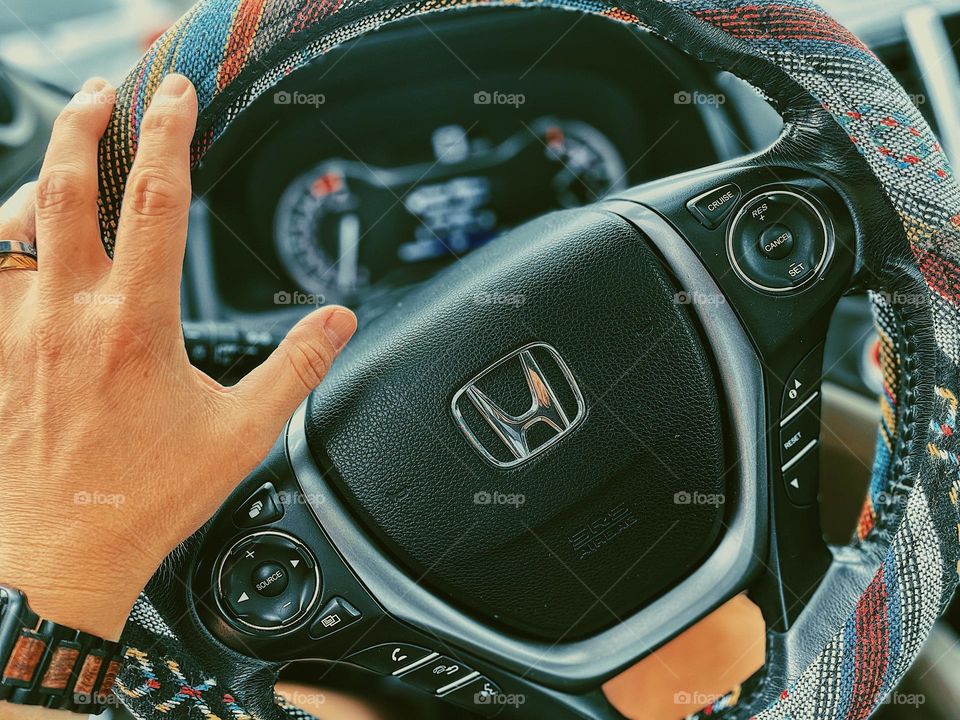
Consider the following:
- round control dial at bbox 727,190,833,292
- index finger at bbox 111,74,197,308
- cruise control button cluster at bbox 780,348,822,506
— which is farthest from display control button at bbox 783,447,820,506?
index finger at bbox 111,74,197,308

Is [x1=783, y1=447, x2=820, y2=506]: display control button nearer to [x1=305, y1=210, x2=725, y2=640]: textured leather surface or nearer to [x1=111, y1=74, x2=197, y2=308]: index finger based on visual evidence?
[x1=305, y1=210, x2=725, y2=640]: textured leather surface

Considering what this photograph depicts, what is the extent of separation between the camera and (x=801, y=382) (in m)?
0.81

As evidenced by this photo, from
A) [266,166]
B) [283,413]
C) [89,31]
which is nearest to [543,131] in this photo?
[266,166]

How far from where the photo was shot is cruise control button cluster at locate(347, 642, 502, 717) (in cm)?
79

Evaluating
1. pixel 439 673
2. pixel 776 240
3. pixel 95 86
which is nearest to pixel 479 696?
pixel 439 673

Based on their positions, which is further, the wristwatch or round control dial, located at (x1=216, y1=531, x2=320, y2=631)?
round control dial, located at (x1=216, y1=531, x2=320, y2=631)

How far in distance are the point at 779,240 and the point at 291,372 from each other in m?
0.47

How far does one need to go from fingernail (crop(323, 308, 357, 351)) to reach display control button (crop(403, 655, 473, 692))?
0.32 metres

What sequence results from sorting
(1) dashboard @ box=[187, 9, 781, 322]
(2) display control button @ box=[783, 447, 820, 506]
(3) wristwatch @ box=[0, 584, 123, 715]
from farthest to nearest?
(1) dashboard @ box=[187, 9, 781, 322]
(2) display control button @ box=[783, 447, 820, 506]
(3) wristwatch @ box=[0, 584, 123, 715]

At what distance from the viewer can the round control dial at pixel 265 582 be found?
749 mm

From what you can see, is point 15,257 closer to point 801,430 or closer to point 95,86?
point 95,86

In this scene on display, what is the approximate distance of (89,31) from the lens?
1.99m

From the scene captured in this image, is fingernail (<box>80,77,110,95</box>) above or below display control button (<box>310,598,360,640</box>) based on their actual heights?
above

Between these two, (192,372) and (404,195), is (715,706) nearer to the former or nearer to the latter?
(192,372)
